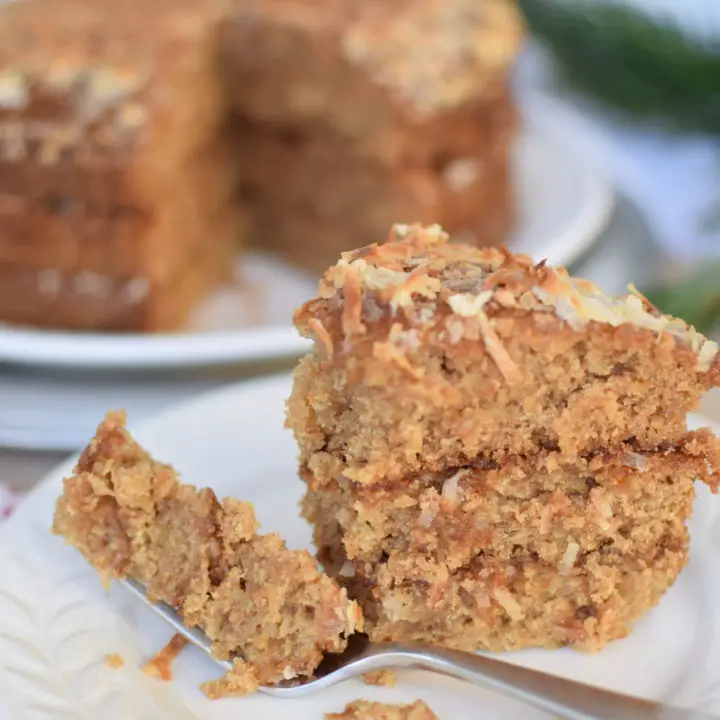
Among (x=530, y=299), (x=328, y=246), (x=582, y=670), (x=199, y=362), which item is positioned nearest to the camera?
(x=530, y=299)

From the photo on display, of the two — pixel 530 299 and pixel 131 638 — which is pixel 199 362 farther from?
pixel 530 299

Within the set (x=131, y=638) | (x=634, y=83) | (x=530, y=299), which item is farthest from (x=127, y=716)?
(x=634, y=83)

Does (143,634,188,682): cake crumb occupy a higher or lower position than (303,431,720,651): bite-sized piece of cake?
lower

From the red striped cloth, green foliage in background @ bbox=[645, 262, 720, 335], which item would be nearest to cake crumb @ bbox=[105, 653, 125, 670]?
the red striped cloth

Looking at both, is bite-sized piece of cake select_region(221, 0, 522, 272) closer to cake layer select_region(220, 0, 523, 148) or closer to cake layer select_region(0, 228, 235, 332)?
cake layer select_region(220, 0, 523, 148)

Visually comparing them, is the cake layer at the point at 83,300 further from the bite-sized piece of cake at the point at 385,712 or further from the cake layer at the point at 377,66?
the bite-sized piece of cake at the point at 385,712

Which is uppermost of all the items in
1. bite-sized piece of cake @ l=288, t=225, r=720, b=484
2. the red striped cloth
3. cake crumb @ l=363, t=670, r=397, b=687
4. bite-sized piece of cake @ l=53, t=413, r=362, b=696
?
bite-sized piece of cake @ l=288, t=225, r=720, b=484

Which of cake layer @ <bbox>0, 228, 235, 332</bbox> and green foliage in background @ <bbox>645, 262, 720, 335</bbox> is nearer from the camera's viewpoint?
green foliage in background @ <bbox>645, 262, 720, 335</bbox>
